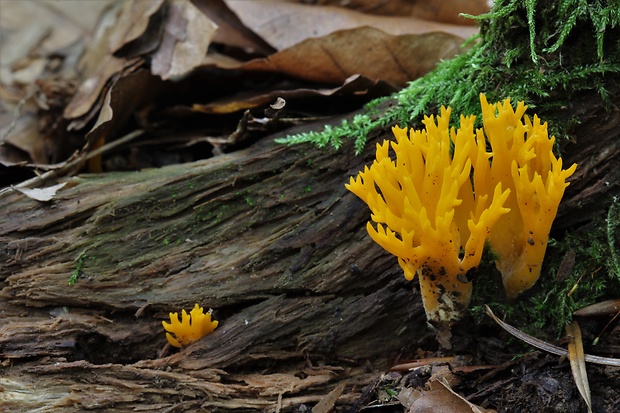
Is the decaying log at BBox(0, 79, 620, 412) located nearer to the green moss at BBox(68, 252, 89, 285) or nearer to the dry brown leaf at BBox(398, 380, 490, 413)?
the green moss at BBox(68, 252, 89, 285)

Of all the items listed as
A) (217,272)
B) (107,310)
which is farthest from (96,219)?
(217,272)

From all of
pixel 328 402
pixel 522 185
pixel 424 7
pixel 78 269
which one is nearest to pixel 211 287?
pixel 78 269

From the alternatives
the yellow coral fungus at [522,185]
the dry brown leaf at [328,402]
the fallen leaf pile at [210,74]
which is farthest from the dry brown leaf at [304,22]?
the dry brown leaf at [328,402]

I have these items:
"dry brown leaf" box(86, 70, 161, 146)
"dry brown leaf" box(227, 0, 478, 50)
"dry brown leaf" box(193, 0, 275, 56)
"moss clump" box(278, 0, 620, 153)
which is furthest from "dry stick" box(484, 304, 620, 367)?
"dry brown leaf" box(86, 70, 161, 146)

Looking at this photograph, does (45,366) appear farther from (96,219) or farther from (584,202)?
(584,202)

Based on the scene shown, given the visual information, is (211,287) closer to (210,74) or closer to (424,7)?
(210,74)

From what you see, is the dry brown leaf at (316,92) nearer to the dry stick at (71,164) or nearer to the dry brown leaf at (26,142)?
the dry stick at (71,164)
